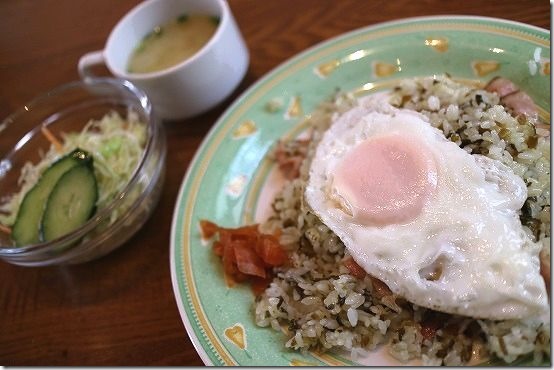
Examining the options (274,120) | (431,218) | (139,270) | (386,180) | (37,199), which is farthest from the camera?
(274,120)

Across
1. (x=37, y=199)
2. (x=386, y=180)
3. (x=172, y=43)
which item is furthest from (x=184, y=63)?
(x=386, y=180)

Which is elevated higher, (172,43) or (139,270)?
(172,43)

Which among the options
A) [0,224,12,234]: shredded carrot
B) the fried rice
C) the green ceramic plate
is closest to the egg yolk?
the fried rice

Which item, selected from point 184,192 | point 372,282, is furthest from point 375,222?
point 184,192

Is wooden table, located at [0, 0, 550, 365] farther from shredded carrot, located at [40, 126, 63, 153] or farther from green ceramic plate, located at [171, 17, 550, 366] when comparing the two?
shredded carrot, located at [40, 126, 63, 153]

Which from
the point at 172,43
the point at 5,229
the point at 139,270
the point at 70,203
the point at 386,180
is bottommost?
the point at 139,270

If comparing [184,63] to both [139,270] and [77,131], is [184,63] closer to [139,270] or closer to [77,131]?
[77,131]

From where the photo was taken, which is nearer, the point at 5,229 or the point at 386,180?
the point at 386,180

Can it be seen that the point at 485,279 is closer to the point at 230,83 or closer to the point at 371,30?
the point at 371,30
